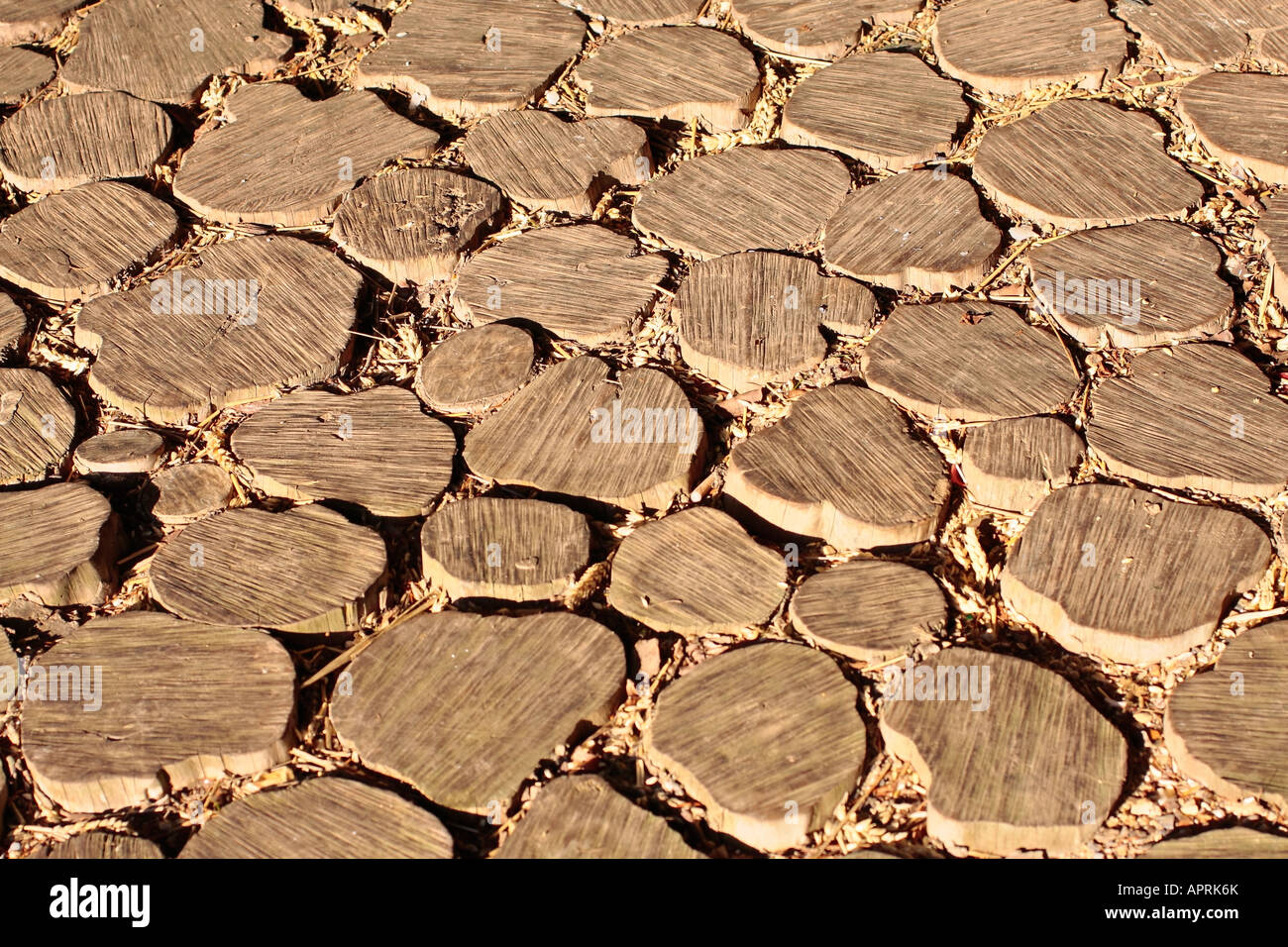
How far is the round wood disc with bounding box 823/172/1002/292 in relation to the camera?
10.3ft

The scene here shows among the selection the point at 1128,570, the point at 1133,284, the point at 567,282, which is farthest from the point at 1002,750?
the point at 567,282

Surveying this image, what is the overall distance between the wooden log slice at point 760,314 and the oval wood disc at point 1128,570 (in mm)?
695

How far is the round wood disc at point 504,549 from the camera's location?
8.36 feet

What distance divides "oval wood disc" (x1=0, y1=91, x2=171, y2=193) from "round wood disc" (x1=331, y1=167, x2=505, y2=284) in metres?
0.73

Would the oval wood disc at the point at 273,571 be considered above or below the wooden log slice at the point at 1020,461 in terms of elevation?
below

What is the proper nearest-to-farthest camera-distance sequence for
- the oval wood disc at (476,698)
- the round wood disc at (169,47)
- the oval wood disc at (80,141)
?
the oval wood disc at (476,698) → the oval wood disc at (80,141) → the round wood disc at (169,47)

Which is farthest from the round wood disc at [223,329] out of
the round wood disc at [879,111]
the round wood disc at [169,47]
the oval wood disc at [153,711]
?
the round wood disc at [879,111]

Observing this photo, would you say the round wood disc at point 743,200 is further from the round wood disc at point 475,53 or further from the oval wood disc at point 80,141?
the oval wood disc at point 80,141

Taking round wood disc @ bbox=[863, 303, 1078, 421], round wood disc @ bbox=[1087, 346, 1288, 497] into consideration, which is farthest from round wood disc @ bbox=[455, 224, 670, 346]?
round wood disc @ bbox=[1087, 346, 1288, 497]

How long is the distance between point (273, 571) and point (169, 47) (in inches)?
91.3

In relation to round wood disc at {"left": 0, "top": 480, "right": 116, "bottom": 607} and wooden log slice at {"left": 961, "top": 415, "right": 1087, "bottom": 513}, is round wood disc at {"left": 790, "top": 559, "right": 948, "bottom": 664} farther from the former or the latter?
round wood disc at {"left": 0, "top": 480, "right": 116, "bottom": 607}

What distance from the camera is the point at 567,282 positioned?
3201 mm

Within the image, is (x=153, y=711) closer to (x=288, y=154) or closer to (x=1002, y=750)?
(x=1002, y=750)
